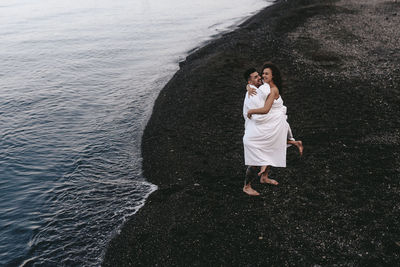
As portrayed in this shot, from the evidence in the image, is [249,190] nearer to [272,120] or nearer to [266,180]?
[266,180]

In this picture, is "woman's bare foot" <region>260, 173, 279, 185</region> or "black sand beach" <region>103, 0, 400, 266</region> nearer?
"black sand beach" <region>103, 0, 400, 266</region>

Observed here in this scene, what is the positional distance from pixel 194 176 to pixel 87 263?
12.9ft

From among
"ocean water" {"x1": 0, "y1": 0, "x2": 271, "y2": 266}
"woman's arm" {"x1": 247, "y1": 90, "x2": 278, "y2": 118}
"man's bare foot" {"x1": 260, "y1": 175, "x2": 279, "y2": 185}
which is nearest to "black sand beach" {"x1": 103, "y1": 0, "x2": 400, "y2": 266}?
"man's bare foot" {"x1": 260, "y1": 175, "x2": 279, "y2": 185}

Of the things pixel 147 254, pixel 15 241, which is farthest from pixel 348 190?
pixel 15 241

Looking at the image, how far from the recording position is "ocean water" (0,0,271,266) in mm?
8633

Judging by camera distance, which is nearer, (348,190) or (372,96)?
(348,190)

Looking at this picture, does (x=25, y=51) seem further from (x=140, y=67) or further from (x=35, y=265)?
(x=35, y=265)

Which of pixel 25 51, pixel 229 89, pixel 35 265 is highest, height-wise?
pixel 25 51

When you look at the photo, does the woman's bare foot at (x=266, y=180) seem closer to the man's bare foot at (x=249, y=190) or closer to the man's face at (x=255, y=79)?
the man's bare foot at (x=249, y=190)

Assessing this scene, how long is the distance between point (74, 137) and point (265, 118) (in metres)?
10.6

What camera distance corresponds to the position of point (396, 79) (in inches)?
584

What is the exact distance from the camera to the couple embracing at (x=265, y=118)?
7066 mm

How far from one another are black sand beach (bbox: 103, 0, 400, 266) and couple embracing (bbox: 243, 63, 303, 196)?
1.38 m

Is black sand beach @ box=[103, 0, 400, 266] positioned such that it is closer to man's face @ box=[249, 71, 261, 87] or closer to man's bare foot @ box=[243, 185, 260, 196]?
man's bare foot @ box=[243, 185, 260, 196]
